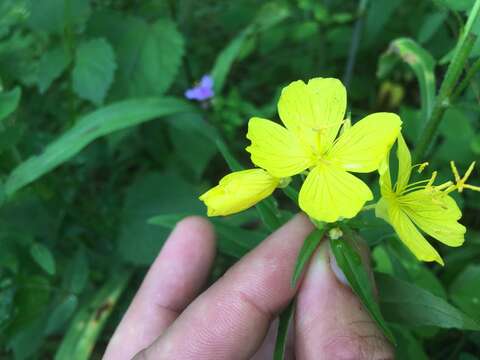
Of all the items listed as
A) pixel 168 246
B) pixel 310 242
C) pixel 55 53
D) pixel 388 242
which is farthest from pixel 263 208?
pixel 55 53

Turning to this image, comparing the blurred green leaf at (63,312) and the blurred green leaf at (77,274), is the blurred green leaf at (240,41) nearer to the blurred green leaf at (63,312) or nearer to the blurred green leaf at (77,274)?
the blurred green leaf at (77,274)

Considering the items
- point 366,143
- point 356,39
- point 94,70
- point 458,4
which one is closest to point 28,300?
point 94,70

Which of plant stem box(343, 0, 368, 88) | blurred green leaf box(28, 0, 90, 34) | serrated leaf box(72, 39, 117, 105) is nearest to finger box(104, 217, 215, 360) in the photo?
serrated leaf box(72, 39, 117, 105)

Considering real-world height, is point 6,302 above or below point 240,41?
below

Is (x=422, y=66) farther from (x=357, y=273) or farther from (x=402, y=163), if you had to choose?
(x=357, y=273)

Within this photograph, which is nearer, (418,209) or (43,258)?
(418,209)

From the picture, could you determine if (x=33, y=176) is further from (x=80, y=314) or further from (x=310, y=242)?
(x=310, y=242)
